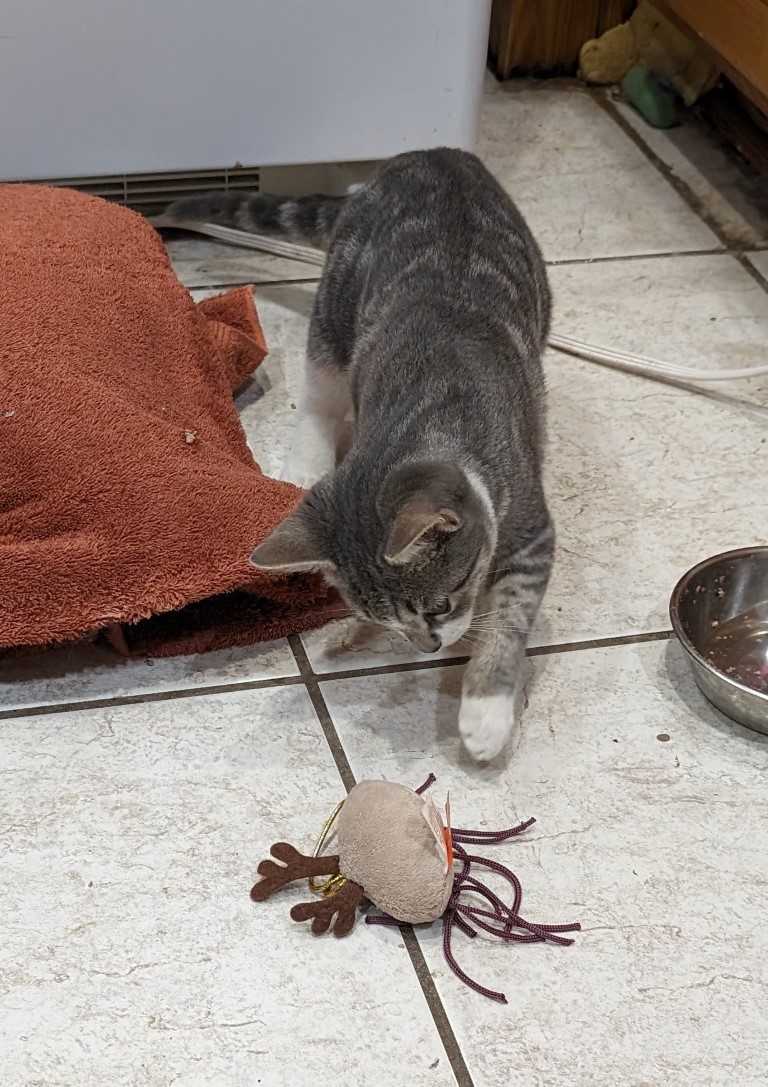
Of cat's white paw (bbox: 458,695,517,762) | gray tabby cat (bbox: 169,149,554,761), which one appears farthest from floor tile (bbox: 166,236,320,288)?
cat's white paw (bbox: 458,695,517,762)

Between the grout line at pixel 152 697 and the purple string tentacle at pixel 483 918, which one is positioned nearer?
the purple string tentacle at pixel 483 918

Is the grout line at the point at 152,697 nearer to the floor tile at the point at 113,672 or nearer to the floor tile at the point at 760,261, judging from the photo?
the floor tile at the point at 113,672

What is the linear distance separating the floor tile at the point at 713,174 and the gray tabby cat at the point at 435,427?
101 centimetres

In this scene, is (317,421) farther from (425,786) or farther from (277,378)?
(425,786)

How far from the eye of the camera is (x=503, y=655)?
5.76ft

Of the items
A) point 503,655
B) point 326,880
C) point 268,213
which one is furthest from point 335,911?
point 268,213

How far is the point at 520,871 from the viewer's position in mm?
1609

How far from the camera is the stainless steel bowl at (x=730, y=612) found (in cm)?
191

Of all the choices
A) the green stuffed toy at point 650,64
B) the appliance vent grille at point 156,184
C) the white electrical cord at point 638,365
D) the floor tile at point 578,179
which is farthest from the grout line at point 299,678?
the green stuffed toy at point 650,64

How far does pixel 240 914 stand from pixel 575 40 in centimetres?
304

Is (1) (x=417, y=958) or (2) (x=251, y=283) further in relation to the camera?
(2) (x=251, y=283)

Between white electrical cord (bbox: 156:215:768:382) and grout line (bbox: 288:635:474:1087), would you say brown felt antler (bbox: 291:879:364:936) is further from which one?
white electrical cord (bbox: 156:215:768:382)

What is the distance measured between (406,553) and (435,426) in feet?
0.96

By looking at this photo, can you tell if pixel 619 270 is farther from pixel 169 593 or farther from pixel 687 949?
pixel 687 949
